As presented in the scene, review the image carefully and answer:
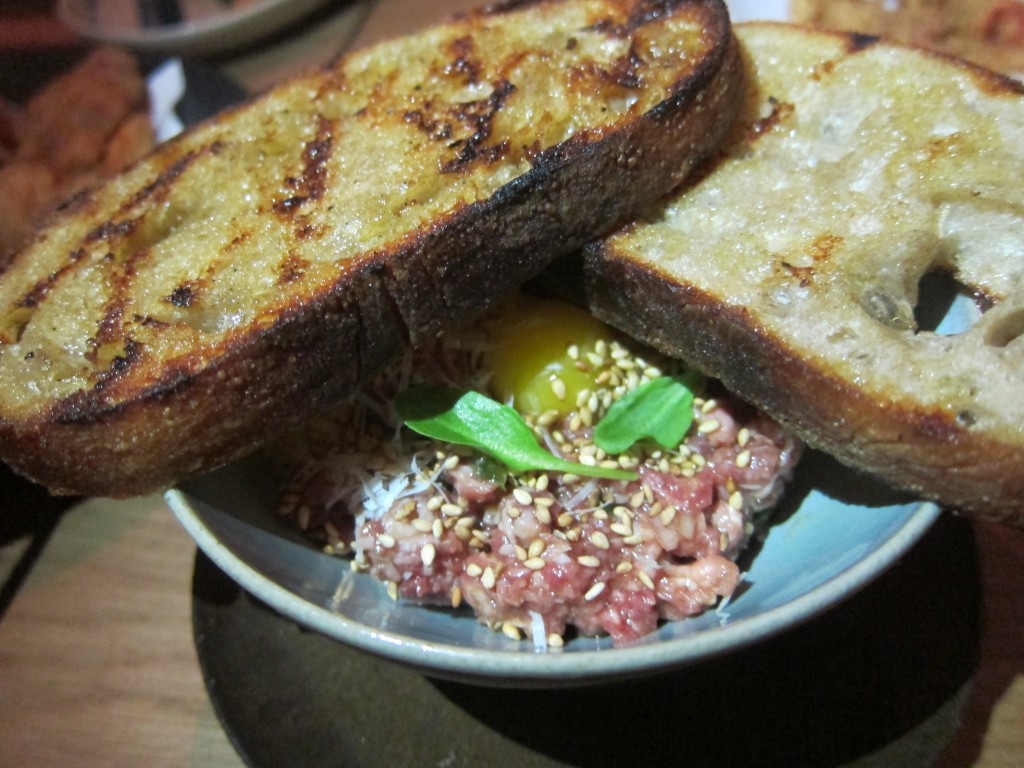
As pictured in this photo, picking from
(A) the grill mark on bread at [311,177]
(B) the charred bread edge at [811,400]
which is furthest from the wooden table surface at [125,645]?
(A) the grill mark on bread at [311,177]

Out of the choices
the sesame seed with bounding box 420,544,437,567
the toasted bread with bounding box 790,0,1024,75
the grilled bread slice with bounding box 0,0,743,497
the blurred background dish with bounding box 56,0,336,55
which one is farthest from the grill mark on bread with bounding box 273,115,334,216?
the blurred background dish with bounding box 56,0,336,55

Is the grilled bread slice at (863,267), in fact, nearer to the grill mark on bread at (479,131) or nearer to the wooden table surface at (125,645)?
the grill mark on bread at (479,131)

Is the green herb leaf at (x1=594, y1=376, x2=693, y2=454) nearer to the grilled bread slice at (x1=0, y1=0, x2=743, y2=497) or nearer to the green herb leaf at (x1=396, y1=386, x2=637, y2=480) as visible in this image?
the green herb leaf at (x1=396, y1=386, x2=637, y2=480)

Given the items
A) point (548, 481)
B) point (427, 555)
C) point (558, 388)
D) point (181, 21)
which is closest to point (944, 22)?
point (558, 388)

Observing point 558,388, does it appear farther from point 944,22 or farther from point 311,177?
point 944,22

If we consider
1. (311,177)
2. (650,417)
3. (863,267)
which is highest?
(311,177)

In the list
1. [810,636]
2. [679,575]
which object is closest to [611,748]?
[679,575]

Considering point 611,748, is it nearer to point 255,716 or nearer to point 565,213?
point 255,716
